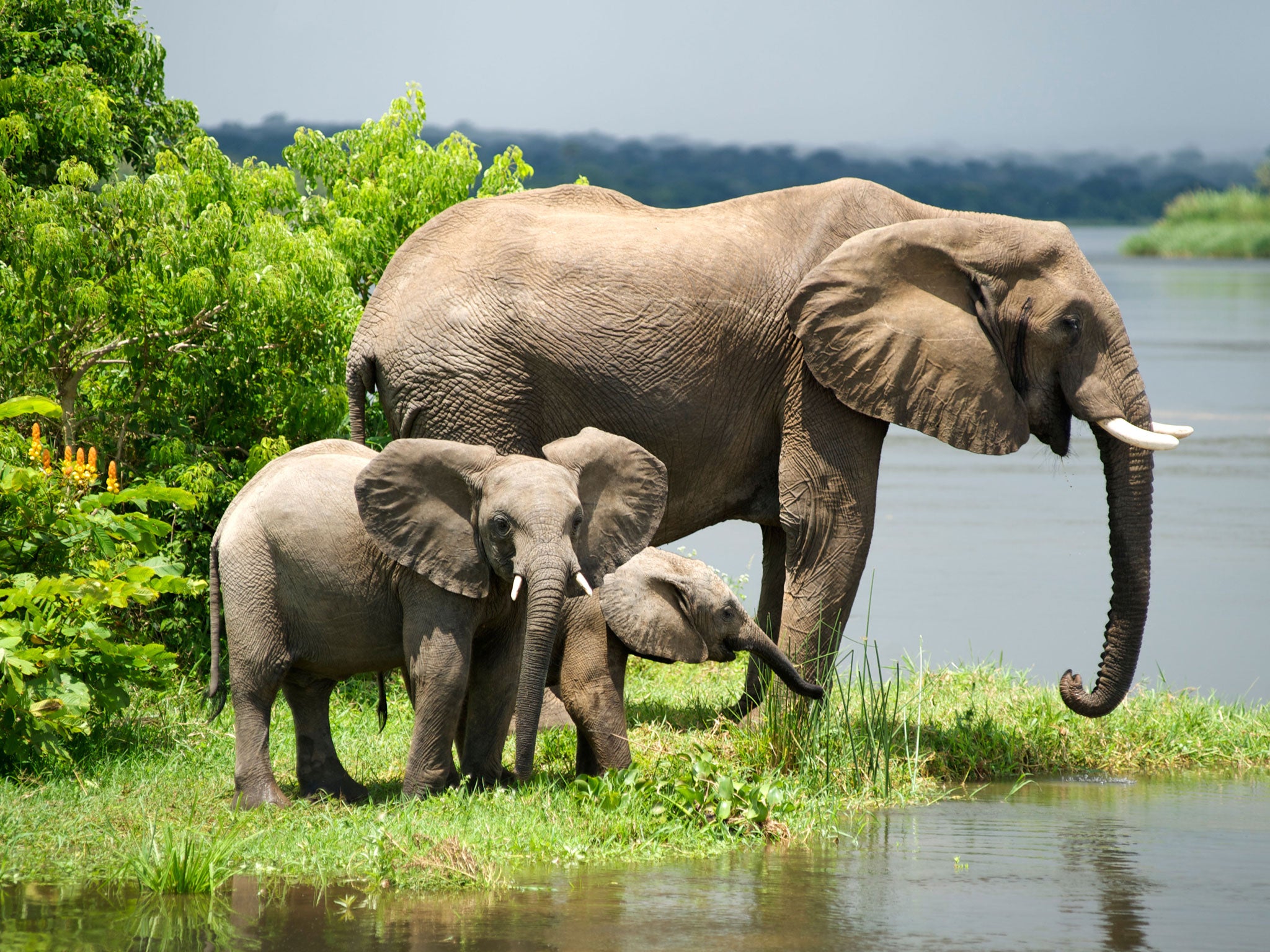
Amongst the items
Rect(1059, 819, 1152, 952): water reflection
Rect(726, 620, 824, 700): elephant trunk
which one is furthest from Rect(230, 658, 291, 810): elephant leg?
Rect(1059, 819, 1152, 952): water reflection

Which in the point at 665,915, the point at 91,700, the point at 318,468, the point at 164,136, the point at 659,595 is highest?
the point at 164,136

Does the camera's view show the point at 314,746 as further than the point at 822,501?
No

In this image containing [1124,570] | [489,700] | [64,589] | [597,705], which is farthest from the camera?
[1124,570]

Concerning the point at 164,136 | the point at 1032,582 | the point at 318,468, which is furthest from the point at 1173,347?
the point at 318,468

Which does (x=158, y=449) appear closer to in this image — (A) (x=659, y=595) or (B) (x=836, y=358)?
(A) (x=659, y=595)

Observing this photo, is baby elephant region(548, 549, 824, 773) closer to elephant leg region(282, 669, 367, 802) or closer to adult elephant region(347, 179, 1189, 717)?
adult elephant region(347, 179, 1189, 717)

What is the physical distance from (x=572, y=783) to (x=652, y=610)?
91cm

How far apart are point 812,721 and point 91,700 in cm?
321

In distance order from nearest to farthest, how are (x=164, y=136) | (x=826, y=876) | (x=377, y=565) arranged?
(x=826, y=876) → (x=377, y=565) → (x=164, y=136)

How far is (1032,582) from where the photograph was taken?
15008 millimetres

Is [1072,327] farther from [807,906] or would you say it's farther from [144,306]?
[144,306]

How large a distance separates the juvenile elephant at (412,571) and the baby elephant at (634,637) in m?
0.42

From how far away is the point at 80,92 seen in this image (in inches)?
363

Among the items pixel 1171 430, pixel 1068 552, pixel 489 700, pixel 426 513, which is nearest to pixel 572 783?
pixel 489 700
